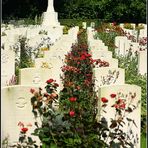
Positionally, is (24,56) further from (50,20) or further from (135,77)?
(50,20)

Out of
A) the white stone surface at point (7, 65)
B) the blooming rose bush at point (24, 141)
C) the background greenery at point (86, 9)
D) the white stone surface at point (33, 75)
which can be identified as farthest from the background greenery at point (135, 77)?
the background greenery at point (86, 9)

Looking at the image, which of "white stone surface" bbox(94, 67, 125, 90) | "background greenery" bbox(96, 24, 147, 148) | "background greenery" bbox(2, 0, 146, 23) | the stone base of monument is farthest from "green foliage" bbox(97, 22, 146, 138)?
"background greenery" bbox(2, 0, 146, 23)

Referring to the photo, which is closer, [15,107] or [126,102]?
[15,107]

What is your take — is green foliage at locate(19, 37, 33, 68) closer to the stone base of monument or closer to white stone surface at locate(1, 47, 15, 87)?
white stone surface at locate(1, 47, 15, 87)

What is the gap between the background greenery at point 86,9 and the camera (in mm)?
38844

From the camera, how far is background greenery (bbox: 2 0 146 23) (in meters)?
38.8

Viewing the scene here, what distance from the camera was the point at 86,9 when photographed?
4134 cm

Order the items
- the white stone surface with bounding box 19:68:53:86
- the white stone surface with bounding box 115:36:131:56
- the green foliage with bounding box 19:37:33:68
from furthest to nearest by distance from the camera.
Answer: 1. the white stone surface with bounding box 115:36:131:56
2. the green foliage with bounding box 19:37:33:68
3. the white stone surface with bounding box 19:68:53:86

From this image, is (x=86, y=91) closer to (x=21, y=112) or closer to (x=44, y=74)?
(x=44, y=74)

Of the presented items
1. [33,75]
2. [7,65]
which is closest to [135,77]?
[7,65]

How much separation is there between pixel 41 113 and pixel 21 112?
0.31 m

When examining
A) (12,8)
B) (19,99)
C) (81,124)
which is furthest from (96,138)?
(12,8)

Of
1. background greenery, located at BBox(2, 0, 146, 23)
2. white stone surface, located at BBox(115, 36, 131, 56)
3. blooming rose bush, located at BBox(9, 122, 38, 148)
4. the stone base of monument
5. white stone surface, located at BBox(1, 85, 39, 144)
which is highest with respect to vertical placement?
background greenery, located at BBox(2, 0, 146, 23)

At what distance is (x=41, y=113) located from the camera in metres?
5.05
